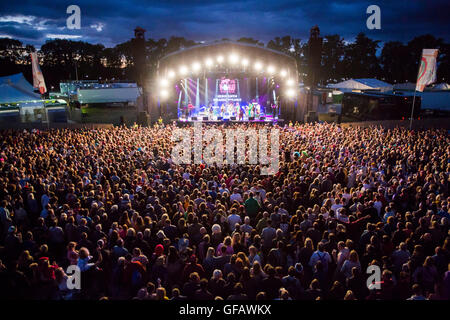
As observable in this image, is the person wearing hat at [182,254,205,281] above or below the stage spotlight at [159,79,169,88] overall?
below

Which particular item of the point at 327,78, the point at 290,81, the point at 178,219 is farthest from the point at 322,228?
the point at 327,78

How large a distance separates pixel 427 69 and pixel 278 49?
4442 centimetres

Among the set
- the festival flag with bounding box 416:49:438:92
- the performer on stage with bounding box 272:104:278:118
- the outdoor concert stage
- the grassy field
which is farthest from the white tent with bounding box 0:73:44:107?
the festival flag with bounding box 416:49:438:92

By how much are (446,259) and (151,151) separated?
9.89 metres

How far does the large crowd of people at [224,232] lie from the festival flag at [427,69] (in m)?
6.05

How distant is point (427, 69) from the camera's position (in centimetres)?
1452

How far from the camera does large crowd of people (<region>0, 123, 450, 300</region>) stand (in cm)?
432

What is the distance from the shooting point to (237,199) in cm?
751

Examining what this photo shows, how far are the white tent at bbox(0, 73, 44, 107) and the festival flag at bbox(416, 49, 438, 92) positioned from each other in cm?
2912

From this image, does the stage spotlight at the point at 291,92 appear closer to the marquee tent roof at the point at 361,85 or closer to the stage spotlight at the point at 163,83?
the stage spotlight at the point at 163,83

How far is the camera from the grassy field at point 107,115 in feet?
94.3

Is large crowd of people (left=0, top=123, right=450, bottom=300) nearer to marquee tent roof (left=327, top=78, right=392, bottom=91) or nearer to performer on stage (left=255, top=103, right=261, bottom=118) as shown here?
performer on stage (left=255, top=103, right=261, bottom=118)

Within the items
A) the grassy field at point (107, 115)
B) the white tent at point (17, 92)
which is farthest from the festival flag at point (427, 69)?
the white tent at point (17, 92)
